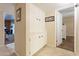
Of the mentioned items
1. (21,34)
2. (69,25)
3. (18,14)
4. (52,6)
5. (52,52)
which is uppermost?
(52,6)

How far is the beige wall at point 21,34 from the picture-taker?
1511 millimetres

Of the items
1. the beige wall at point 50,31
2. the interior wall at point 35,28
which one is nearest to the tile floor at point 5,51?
the interior wall at point 35,28

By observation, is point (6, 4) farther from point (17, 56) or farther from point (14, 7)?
point (17, 56)

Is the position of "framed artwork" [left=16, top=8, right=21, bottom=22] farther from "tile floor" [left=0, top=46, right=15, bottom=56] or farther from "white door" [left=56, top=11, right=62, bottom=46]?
"white door" [left=56, top=11, right=62, bottom=46]

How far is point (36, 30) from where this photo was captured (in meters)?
1.54

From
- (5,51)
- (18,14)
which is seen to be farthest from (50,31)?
(5,51)

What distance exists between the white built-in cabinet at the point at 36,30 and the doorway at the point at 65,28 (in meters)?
0.22

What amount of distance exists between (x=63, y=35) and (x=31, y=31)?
0.48 meters

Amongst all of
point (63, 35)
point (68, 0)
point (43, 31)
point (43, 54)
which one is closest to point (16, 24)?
point (43, 31)

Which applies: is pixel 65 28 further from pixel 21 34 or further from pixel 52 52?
pixel 21 34

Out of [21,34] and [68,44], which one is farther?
[68,44]

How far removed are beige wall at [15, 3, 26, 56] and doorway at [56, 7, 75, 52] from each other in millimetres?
479

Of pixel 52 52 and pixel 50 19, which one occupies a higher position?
pixel 50 19

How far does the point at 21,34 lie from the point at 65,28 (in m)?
0.63
